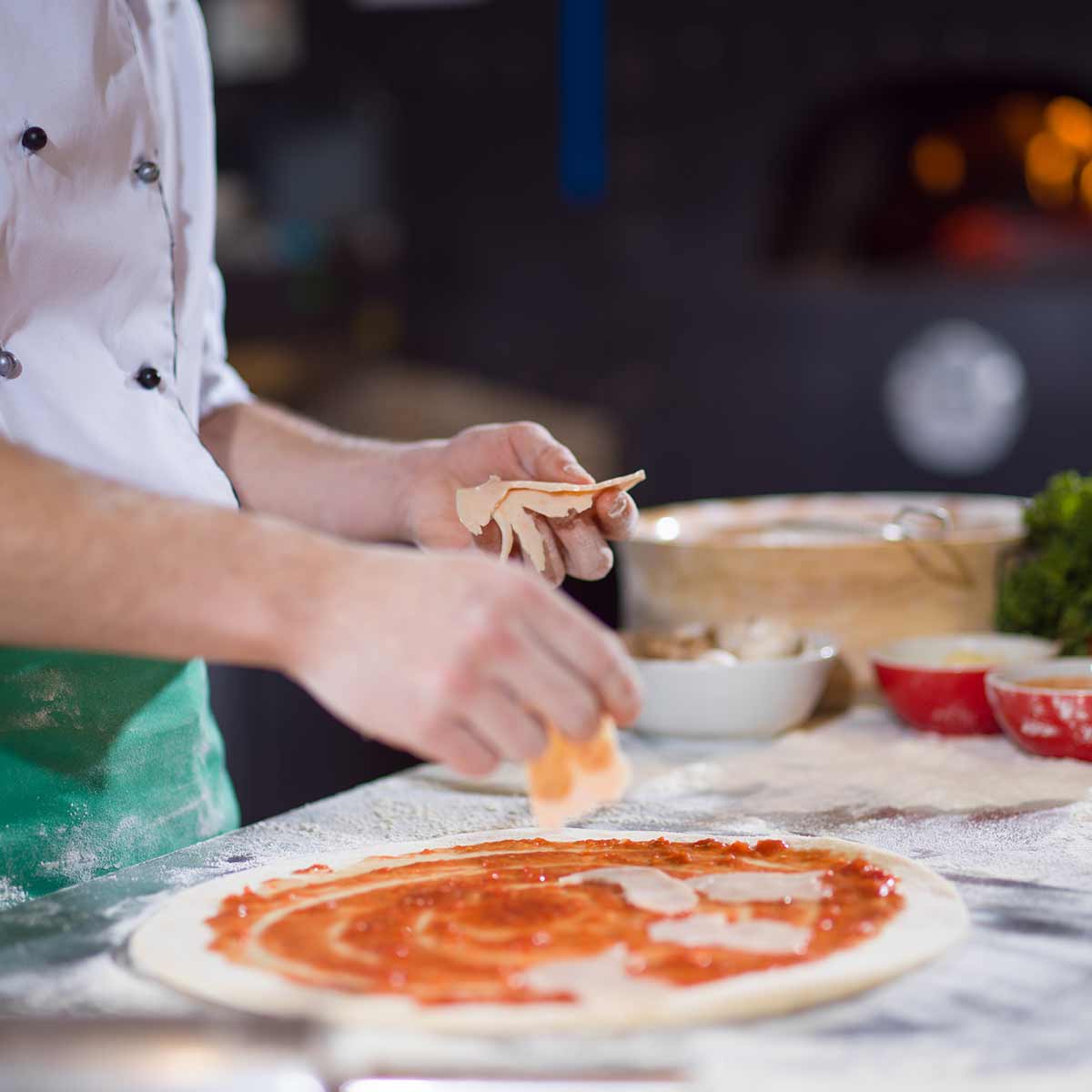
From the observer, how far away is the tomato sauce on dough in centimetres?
99

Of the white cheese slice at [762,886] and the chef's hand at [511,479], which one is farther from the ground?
the chef's hand at [511,479]

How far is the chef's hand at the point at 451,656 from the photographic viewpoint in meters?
0.94

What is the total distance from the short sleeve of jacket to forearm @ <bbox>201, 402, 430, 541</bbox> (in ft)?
0.04

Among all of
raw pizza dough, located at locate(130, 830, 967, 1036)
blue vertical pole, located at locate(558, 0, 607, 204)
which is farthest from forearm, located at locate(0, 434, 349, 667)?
blue vertical pole, located at locate(558, 0, 607, 204)

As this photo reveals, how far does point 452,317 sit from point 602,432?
662 millimetres

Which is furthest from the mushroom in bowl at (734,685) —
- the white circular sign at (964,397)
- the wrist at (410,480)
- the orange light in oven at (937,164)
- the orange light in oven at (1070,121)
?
the orange light in oven at (1070,121)

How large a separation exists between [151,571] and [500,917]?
354mm

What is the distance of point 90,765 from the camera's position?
1.36 meters

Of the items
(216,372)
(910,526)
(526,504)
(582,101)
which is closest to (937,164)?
(582,101)

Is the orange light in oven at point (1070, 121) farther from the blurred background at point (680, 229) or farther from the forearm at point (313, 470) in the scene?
the forearm at point (313, 470)

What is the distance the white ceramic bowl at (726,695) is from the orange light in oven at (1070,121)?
128 inches

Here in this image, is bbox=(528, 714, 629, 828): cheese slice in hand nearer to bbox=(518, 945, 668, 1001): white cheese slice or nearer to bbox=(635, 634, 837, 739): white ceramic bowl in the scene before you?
bbox=(518, 945, 668, 1001): white cheese slice

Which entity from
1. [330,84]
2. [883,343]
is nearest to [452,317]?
[330,84]

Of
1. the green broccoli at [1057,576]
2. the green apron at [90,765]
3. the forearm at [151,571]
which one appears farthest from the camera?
the green broccoli at [1057,576]
